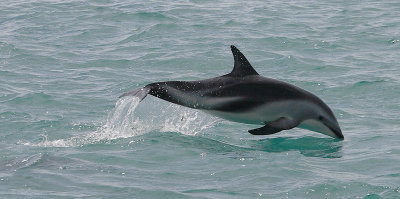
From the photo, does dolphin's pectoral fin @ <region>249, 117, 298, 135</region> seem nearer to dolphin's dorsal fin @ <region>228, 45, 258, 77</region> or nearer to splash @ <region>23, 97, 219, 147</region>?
dolphin's dorsal fin @ <region>228, 45, 258, 77</region>

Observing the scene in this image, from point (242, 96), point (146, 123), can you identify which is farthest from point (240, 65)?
point (146, 123)

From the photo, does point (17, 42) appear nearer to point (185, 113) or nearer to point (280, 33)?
point (280, 33)

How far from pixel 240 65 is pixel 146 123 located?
292cm

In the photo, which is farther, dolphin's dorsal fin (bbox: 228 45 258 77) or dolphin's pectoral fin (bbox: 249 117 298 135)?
dolphin's dorsal fin (bbox: 228 45 258 77)

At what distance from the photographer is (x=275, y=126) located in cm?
1242

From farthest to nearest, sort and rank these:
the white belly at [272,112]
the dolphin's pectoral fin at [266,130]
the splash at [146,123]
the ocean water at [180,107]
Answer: the splash at [146,123] < the white belly at [272,112] < the dolphin's pectoral fin at [266,130] < the ocean water at [180,107]

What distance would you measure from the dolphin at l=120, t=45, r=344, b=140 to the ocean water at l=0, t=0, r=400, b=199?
23.3 inches

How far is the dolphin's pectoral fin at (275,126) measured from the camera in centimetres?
1228

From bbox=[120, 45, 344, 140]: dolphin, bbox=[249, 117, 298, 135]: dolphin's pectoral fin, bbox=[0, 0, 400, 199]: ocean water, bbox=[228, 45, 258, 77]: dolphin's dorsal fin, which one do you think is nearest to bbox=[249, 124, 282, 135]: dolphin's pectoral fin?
bbox=[249, 117, 298, 135]: dolphin's pectoral fin

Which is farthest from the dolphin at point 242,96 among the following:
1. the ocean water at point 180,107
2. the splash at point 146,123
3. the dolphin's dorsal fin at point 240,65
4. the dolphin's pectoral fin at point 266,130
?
the splash at point 146,123

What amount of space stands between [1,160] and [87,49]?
10.1 metres

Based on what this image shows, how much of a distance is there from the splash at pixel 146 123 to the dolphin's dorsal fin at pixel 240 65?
6.25 ft

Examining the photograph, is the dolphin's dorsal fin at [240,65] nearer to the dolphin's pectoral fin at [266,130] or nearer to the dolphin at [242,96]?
the dolphin at [242,96]

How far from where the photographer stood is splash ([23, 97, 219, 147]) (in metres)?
13.7
